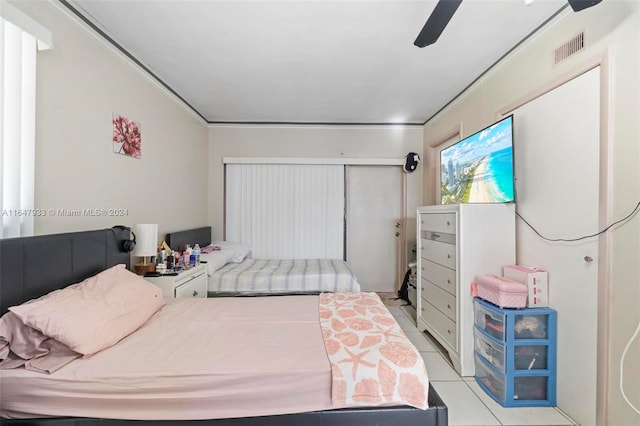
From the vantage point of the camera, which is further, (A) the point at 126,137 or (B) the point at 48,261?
(A) the point at 126,137

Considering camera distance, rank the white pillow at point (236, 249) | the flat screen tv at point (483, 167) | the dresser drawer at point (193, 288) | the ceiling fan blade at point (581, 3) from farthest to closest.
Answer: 1. the white pillow at point (236, 249)
2. the dresser drawer at point (193, 288)
3. the flat screen tv at point (483, 167)
4. the ceiling fan blade at point (581, 3)

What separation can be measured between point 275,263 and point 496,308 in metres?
2.47

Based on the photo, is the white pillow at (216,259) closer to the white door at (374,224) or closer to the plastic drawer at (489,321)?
the white door at (374,224)

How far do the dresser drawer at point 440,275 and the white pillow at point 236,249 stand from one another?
2239 mm

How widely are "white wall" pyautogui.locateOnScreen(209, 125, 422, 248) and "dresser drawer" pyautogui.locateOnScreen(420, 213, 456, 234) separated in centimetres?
140

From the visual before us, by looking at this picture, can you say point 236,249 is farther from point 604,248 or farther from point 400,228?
point 604,248

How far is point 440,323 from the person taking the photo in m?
2.48

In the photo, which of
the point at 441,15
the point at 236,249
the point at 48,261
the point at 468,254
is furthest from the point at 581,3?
the point at 236,249

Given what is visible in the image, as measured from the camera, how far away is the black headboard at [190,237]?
2801 mm

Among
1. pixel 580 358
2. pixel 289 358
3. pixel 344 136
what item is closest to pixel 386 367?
pixel 289 358

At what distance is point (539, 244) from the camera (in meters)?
1.94

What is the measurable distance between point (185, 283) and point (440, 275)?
2248 mm

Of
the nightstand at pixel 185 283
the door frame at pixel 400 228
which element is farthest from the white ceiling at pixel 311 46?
the nightstand at pixel 185 283

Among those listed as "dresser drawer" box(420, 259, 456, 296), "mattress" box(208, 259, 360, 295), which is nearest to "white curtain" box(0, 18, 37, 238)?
"mattress" box(208, 259, 360, 295)
